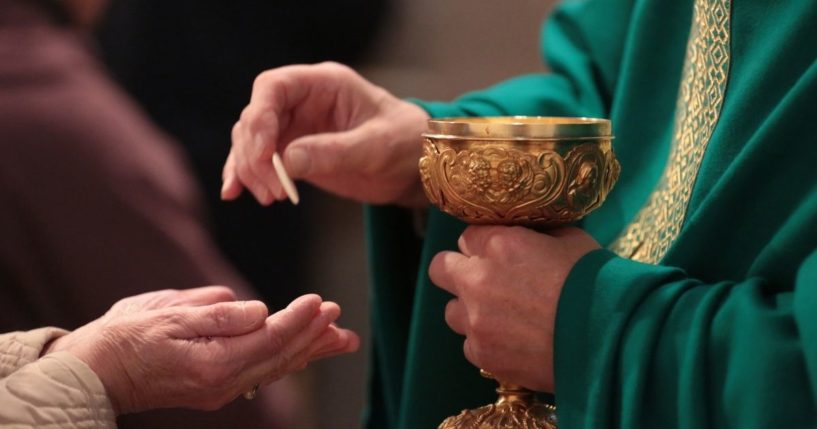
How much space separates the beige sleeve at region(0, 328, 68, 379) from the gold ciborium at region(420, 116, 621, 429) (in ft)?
1.63

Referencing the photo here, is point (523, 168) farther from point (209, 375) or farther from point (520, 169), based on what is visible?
point (209, 375)

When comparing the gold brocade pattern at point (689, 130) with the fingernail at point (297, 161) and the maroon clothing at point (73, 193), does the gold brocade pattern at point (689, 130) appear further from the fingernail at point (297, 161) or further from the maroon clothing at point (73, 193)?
the maroon clothing at point (73, 193)

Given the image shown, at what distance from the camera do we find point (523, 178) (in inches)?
39.8

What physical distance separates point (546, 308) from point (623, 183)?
49 centimetres

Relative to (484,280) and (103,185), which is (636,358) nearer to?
(484,280)

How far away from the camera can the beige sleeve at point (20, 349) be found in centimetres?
114

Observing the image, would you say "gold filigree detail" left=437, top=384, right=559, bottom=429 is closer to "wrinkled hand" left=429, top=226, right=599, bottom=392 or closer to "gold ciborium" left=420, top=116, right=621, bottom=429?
"wrinkled hand" left=429, top=226, right=599, bottom=392

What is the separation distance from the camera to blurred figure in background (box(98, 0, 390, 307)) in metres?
1.98

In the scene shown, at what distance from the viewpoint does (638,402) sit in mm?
956

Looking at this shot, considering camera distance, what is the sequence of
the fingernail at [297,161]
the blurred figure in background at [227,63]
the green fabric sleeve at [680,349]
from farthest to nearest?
the blurred figure in background at [227,63], the fingernail at [297,161], the green fabric sleeve at [680,349]

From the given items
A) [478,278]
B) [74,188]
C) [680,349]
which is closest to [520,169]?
[478,278]

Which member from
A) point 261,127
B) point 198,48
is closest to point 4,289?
point 198,48

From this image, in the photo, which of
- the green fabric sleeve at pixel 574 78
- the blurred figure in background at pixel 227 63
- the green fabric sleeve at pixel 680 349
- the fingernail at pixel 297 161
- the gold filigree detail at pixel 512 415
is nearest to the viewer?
the green fabric sleeve at pixel 680 349

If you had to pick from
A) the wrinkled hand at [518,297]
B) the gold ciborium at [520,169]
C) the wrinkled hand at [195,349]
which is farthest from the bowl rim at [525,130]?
the wrinkled hand at [195,349]
